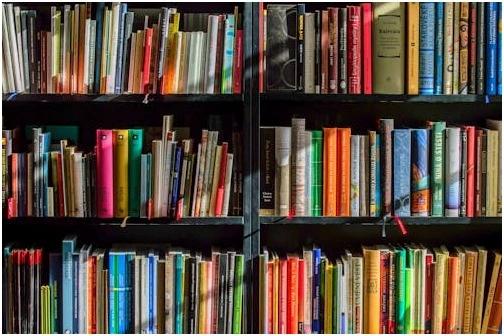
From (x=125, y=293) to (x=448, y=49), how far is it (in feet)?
4.00

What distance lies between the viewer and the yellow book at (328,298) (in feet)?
8.51

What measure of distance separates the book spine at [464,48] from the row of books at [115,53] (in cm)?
66

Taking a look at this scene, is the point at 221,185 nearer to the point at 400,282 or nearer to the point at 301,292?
the point at 301,292

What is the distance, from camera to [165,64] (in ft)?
8.25

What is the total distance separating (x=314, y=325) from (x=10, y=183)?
1.01m

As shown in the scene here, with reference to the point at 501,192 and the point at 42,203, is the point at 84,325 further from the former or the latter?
the point at 501,192

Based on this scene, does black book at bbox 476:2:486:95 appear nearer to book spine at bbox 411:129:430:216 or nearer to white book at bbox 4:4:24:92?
book spine at bbox 411:129:430:216

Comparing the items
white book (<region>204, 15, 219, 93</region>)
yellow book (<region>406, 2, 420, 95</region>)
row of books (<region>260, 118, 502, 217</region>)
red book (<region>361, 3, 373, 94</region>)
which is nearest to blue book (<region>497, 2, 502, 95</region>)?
row of books (<region>260, 118, 502, 217</region>)

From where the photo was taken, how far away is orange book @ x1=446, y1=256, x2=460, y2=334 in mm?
2615

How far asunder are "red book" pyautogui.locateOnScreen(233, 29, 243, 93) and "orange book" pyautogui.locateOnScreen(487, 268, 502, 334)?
3.26 ft

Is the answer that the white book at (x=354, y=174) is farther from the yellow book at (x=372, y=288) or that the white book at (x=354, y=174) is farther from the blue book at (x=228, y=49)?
the blue book at (x=228, y=49)

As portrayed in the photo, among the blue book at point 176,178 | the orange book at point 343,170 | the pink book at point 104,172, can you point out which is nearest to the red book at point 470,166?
the orange book at point 343,170

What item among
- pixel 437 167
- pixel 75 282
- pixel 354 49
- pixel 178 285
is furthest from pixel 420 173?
pixel 75 282

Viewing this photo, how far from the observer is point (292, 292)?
259cm
